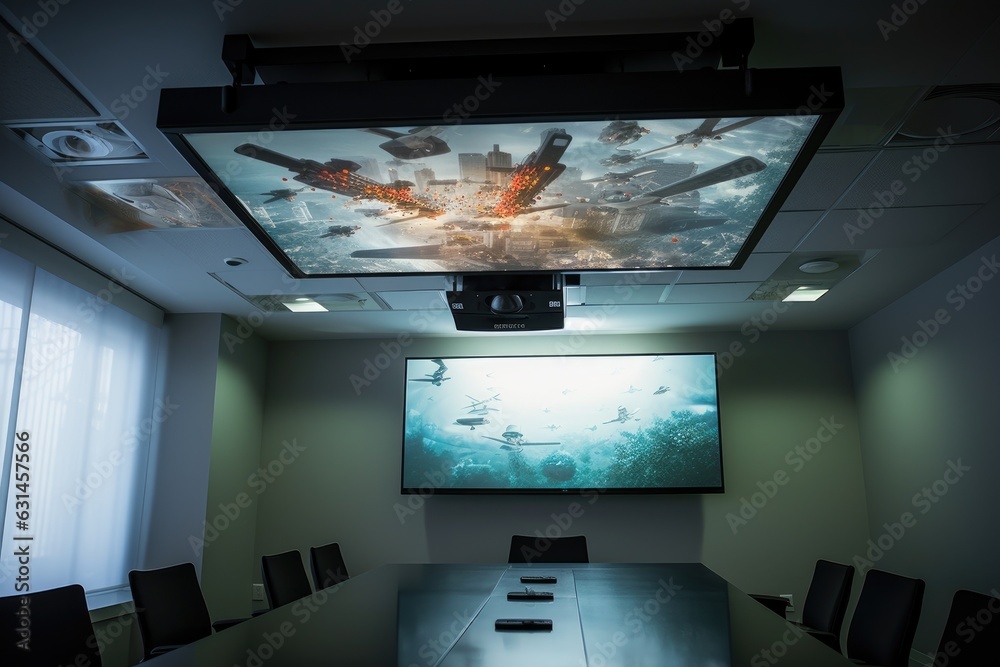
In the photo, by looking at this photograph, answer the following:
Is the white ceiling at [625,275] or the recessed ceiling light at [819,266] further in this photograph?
the recessed ceiling light at [819,266]

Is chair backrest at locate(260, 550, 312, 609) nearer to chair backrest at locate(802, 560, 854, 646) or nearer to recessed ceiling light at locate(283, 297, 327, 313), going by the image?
recessed ceiling light at locate(283, 297, 327, 313)

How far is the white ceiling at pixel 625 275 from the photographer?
2.52 metres

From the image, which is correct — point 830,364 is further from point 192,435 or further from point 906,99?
point 192,435

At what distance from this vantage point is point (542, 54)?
2.64 metres

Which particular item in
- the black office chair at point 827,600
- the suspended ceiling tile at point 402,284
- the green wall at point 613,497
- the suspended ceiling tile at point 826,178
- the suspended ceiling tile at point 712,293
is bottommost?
the black office chair at point 827,600

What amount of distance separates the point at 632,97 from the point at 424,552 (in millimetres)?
5435

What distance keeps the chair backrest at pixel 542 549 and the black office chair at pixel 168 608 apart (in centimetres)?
253

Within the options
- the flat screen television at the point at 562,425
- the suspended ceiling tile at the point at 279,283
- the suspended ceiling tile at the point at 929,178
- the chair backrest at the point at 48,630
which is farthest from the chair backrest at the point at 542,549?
the chair backrest at the point at 48,630

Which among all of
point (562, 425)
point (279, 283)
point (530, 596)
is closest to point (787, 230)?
point (530, 596)

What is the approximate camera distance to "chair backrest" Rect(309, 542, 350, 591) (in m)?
4.92

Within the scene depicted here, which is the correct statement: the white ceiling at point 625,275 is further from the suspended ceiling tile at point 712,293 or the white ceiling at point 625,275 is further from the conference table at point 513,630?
the conference table at point 513,630

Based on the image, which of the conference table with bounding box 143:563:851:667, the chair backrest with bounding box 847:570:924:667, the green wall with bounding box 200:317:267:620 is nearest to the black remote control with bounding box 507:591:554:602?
the conference table with bounding box 143:563:851:667

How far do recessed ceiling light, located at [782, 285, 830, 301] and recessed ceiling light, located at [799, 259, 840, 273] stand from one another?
40cm

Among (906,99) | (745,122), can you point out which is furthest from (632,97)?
(906,99)
